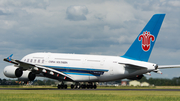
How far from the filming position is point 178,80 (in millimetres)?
64188

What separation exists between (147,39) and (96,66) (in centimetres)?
1038

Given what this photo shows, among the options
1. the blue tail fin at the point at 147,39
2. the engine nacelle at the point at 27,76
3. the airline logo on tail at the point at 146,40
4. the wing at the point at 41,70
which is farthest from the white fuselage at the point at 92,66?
the engine nacelle at the point at 27,76

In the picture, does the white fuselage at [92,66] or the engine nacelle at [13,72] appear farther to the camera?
the engine nacelle at [13,72]

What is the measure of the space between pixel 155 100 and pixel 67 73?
1127 inches

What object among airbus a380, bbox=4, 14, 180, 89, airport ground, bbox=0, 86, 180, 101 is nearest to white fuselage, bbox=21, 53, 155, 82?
airbus a380, bbox=4, 14, 180, 89

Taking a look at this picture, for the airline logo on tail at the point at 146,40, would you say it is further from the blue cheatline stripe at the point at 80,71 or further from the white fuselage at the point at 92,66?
the blue cheatline stripe at the point at 80,71

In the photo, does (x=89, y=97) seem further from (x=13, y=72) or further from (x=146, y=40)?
(x=13, y=72)

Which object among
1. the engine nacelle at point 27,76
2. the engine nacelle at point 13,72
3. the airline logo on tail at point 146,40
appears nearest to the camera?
the airline logo on tail at point 146,40

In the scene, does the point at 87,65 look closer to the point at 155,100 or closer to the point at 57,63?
the point at 57,63

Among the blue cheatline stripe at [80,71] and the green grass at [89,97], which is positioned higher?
the blue cheatline stripe at [80,71]

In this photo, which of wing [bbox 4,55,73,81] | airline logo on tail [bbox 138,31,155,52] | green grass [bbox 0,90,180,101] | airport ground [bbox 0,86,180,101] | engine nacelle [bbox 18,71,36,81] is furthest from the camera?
engine nacelle [bbox 18,71,36,81]

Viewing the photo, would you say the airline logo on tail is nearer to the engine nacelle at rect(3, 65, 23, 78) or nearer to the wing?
the wing

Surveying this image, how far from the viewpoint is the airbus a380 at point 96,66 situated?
165 ft

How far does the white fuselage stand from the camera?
5062cm
